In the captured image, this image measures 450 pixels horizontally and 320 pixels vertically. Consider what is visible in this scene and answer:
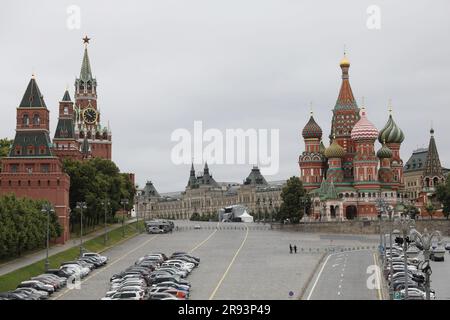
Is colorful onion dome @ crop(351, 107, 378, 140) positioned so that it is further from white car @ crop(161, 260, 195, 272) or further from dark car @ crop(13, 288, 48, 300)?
dark car @ crop(13, 288, 48, 300)

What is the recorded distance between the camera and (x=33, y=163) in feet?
366

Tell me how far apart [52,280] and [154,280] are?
25.2 ft

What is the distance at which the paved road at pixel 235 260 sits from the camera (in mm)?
64875

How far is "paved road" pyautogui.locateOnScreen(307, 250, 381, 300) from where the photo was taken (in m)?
62.5

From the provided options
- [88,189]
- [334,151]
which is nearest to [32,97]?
[88,189]

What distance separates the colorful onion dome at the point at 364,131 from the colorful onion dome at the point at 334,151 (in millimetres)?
5619

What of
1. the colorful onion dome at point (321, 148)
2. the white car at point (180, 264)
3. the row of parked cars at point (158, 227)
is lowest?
the white car at point (180, 264)

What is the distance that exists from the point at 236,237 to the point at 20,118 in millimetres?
35404

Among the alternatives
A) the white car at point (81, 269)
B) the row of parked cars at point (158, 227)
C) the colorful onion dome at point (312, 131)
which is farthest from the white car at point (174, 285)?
the colorful onion dome at point (312, 131)

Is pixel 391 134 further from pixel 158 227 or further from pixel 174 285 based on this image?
pixel 174 285

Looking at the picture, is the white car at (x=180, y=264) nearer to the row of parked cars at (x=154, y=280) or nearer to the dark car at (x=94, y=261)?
the row of parked cars at (x=154, y=280)

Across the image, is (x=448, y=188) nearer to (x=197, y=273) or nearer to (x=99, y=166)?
(x=99, y=166)

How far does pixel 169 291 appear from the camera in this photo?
193 ft
